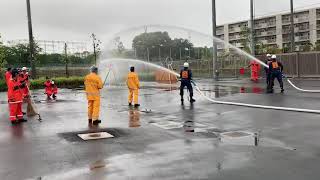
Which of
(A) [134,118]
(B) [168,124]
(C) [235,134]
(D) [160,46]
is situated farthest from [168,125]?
(D) [160,46]

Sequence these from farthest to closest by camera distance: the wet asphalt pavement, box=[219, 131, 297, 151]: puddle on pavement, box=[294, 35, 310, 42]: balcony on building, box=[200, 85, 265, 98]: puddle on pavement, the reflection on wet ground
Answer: box=[294, 35, 310, 42]: balcony on building
box=[200, 85, 265, 98]: puddle on pavement
the reflection on wet ground
box=[219, 131, 297, 151]: puddle on pavement
the wet asphalt pavement

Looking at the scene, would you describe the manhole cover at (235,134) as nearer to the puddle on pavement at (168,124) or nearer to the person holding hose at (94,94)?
the puddle on pavement at (168,124)

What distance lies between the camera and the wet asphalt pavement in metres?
6.83

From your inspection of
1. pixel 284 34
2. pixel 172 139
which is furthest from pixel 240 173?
pixel 284 34

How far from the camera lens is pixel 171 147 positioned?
8.76 meters

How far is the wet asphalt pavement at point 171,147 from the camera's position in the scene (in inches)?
269

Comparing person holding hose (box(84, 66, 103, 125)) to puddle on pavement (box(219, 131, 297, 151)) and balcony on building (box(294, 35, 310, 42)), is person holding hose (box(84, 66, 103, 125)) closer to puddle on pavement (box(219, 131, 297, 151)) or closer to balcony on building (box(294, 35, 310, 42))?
puddle on pavement (box(219, 131, 297, 151))

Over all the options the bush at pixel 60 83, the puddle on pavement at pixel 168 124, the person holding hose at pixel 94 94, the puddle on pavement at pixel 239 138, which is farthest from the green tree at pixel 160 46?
the puddle on pavement at pixel 239 138

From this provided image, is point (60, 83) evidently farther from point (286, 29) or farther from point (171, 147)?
point (286, 29)

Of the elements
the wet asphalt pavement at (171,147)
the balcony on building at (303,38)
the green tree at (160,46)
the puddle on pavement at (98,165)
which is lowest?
the puddle on pavement at (98,165)

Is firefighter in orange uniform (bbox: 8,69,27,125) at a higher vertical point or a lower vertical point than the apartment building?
lower

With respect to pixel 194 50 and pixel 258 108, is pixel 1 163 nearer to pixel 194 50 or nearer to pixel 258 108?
pixel 258 108

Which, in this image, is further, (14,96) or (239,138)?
(14,96)

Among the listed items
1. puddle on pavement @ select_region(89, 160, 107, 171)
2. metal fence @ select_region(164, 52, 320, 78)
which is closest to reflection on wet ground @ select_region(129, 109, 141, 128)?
puddle on pavement @ select_region(89, 160, 107, 171)
